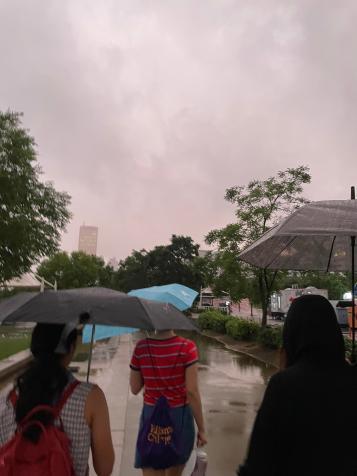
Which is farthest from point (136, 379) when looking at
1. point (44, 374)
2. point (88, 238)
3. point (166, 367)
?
point (88, 238)

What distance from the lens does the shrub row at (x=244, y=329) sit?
48.9 ft

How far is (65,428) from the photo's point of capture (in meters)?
1.86

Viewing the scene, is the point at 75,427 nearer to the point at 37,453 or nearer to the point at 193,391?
the point at 37,453

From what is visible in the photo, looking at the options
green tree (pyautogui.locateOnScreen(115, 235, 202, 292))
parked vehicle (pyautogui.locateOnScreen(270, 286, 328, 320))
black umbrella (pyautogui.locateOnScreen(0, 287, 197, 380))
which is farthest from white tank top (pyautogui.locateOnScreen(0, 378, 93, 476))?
green tree (pyautogui.locateOnScreen(115, 235, 202, 292))

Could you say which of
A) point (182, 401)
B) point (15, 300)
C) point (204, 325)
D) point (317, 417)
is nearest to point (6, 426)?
point (15, 300)

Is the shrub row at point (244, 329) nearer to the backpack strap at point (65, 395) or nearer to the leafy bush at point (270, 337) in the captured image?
the leafy bush at point (270, 337)

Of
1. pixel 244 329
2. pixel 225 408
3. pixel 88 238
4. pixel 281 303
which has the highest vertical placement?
pixel 88 238

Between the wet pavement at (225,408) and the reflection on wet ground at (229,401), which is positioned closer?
the wet pavement at (225,408)

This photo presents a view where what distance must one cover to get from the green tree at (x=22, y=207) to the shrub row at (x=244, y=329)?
5805 millimetres

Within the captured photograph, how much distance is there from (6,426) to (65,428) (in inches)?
10.7

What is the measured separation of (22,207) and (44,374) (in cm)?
1102

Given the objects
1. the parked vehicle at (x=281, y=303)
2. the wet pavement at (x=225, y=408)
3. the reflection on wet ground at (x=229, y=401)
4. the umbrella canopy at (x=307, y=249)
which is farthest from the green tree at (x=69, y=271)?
the umbrella canopy at (x=307, y=249)

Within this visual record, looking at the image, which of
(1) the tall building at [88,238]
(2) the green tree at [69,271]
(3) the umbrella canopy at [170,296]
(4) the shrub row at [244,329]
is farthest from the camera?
(1) the tall building at [88,238]

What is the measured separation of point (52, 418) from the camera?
71.8 inches
